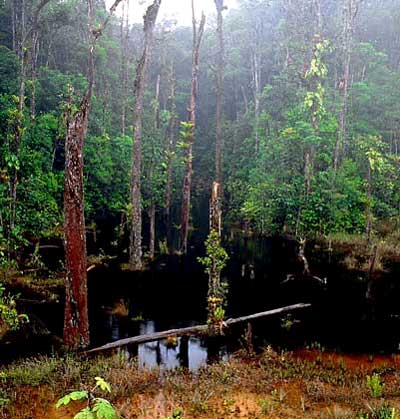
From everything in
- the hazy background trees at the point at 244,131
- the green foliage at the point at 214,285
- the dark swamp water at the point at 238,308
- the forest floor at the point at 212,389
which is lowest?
the dark swamp water at the point at 238,308

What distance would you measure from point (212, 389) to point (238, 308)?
271 inches

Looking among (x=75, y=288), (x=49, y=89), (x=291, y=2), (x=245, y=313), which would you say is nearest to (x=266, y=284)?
(x=245, y=313)

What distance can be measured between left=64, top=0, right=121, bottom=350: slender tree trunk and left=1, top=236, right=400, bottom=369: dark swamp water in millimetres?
1398

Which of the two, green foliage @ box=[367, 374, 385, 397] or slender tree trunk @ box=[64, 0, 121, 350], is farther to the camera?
slender tree trunk @ box=[64, 0, 121, 350]

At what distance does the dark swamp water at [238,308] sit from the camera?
40.1ft

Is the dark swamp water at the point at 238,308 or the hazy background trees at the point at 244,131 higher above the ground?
the hazy background trees at the point at 244,131

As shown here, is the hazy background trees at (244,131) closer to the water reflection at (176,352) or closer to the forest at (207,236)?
the forest at (207,236)

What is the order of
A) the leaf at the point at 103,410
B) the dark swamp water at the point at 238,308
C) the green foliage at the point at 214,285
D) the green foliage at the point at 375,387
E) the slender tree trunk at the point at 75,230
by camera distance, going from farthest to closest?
the dark swamp water at the point at 238,308
the green foliage at the point at 214,285
the slender tree trunk at the point at 75,230
the green foliage at the point at 375,387
the leaf at the point at 103,410

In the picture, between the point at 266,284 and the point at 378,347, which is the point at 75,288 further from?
the point at 266,284

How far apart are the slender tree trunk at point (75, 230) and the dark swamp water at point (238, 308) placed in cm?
140

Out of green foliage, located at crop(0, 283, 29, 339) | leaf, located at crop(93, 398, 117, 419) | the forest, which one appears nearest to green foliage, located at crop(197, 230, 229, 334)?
the forest

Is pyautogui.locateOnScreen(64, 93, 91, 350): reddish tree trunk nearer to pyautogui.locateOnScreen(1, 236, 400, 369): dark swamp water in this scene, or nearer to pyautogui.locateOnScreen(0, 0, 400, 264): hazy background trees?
pyautogui.locateOnScreen(1, 236, 400, 369): dark swamp water

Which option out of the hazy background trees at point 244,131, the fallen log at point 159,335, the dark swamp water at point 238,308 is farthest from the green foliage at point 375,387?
the hazy background trees at point 244,131

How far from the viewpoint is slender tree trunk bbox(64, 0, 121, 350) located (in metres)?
9.57
